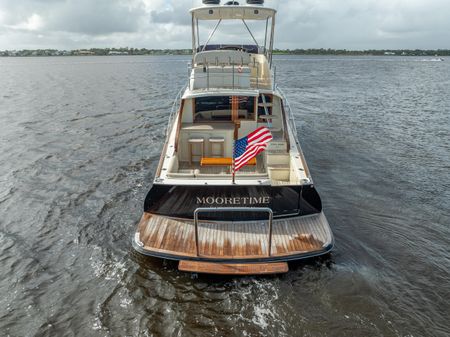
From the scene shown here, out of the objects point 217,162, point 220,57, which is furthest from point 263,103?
point 220,57

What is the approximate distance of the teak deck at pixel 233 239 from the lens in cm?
719

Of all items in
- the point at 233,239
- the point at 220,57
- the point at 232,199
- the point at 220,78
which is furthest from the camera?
the point at 220,57

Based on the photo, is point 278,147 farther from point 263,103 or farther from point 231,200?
point 231,200

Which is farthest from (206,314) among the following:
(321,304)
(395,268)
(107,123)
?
(107,123)

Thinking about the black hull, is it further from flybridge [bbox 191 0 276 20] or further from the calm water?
flybridge [bbox 191 0 276 20]

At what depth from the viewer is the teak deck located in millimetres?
7191

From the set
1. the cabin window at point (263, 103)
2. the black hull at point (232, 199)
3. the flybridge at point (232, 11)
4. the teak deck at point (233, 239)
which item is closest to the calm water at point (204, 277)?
the teak deck at point (233, 239)

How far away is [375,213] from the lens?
1061cm

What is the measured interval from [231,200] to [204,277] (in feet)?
5.89

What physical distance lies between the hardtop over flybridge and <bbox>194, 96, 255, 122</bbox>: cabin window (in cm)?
14

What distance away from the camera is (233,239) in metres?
7.61

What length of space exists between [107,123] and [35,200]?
11.3m

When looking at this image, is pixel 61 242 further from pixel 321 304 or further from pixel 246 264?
pixel 321 304

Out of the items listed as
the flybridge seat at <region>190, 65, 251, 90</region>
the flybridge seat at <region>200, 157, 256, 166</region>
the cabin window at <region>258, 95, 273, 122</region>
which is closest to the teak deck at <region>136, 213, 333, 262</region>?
the flybridge seat at <region>200, 157, 256, 166</region>
